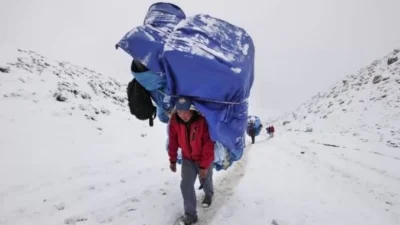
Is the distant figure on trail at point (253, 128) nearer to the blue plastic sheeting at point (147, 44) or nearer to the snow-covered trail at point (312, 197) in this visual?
the snow-covered trail at point (312, 197)

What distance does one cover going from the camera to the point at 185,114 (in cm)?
358

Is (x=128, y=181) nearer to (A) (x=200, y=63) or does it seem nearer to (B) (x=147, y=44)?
(B) (x=147, y=44)

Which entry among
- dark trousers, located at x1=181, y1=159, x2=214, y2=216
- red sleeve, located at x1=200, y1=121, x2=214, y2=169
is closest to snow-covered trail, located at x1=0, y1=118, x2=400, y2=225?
dark trousers, located at x1=181, y1=159, x2=214, y2=216

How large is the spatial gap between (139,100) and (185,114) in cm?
84

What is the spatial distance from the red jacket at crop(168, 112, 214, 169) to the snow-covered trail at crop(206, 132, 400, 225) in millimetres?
1037

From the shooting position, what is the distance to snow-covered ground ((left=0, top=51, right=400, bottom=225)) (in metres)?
4.20

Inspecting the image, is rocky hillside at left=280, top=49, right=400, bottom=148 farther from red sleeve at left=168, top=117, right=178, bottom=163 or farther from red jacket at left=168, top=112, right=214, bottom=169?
red sleeve at left=168, top=117, right=178, bottom=163

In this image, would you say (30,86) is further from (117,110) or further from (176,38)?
(176,38)

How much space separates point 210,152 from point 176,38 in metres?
1.70

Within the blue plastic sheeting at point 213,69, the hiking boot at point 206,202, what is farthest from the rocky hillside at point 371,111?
the blue plastic sheeting at point 213,69

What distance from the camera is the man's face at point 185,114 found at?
139 inches

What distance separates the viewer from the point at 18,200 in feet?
15.1

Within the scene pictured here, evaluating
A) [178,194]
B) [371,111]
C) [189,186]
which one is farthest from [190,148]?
[371,111]

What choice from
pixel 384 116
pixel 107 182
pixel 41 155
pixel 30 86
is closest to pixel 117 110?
pixel 30 86
